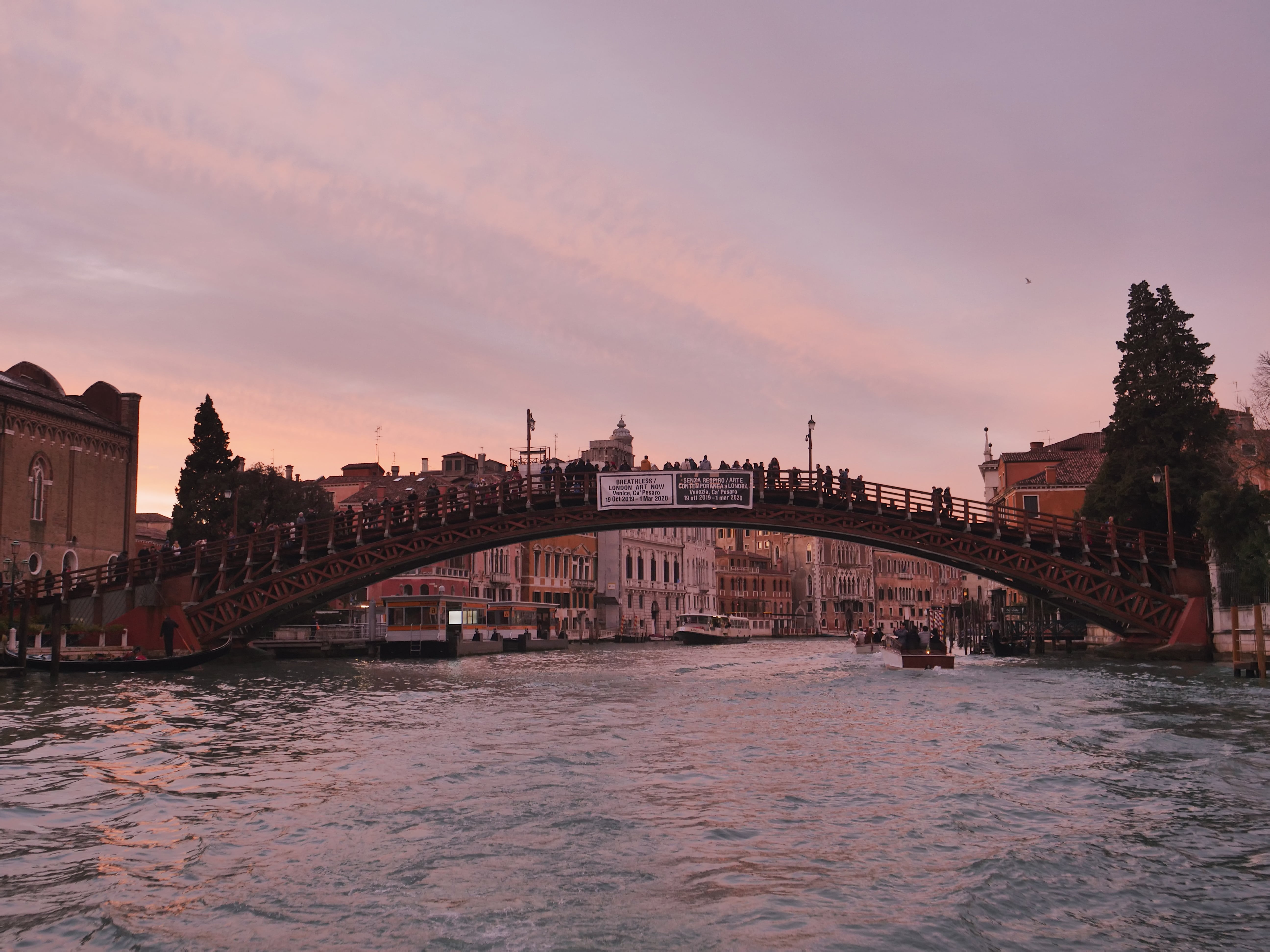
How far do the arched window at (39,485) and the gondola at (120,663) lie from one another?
1261 cm

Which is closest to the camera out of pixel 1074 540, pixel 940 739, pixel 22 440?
pixel 940 739

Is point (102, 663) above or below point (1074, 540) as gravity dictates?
below

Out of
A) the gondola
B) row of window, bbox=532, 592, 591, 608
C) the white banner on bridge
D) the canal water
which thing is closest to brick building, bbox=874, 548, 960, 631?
row of window, bbox=532, 592, 591, 608

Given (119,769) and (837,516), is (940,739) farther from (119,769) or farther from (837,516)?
(837,516)

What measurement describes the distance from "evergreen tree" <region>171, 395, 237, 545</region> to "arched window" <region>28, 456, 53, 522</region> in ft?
30.1

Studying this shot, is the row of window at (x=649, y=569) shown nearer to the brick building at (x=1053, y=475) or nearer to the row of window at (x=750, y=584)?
the row of window at (x=750, y=584)

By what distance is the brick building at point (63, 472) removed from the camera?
43.3 metres

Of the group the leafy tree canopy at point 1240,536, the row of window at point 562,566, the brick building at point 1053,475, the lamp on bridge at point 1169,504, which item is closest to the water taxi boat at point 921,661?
the lamp on bridge at point 1169,504

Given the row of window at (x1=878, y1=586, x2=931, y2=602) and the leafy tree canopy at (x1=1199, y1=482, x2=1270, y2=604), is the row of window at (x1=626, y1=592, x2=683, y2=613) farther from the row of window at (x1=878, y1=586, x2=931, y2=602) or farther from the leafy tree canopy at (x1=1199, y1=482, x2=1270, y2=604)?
the leafy tree canopy at (x1=1199, y1=482, x2=1270, y2=604)

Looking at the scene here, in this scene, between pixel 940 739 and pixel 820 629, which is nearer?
pixel 940 739

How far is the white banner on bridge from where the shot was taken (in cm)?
3866

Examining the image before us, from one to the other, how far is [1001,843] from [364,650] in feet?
147

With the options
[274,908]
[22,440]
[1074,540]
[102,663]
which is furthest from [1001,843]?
[22,440]

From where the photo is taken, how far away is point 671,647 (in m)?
74.9
